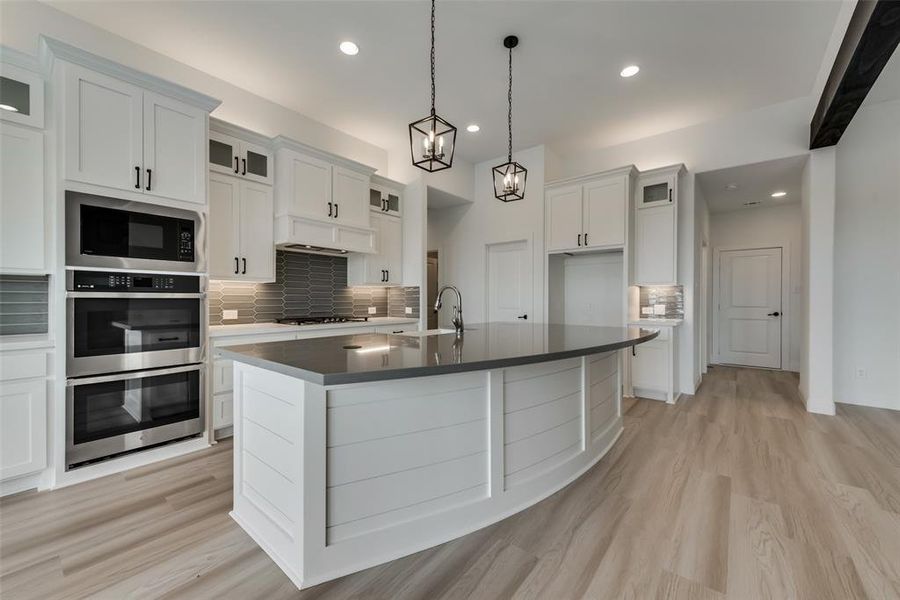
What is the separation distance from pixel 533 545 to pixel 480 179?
4.96m

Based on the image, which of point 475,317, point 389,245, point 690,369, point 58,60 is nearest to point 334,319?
point 389,245

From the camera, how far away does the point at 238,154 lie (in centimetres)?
334

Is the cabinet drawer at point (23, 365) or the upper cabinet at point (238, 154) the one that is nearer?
the cabinet drawer at point (23, 365)

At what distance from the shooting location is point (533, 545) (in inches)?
68.1

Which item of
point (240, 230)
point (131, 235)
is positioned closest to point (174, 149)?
point (131, 235)

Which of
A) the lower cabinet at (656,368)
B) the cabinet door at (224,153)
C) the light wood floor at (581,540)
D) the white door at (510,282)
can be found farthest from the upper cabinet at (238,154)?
the lower cabinet at (656,368)

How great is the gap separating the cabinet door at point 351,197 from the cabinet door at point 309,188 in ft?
0.32

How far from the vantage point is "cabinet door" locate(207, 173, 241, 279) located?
3.19m

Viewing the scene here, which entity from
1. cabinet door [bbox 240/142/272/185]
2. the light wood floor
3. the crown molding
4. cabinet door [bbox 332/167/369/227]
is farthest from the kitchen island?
cabinet door [bbox 332/167/369/227]

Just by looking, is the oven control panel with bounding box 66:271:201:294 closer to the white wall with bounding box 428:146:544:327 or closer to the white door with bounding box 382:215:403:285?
the white door with bounding box 382:215:403:285

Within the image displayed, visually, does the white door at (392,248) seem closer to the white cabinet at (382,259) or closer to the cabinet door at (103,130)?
the white cabinet at (382,259)

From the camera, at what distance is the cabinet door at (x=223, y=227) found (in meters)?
3.19

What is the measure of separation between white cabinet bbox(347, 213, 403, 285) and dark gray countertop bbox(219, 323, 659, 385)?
2.27 m

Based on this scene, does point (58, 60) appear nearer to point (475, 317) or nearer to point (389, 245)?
point (389, 245)
